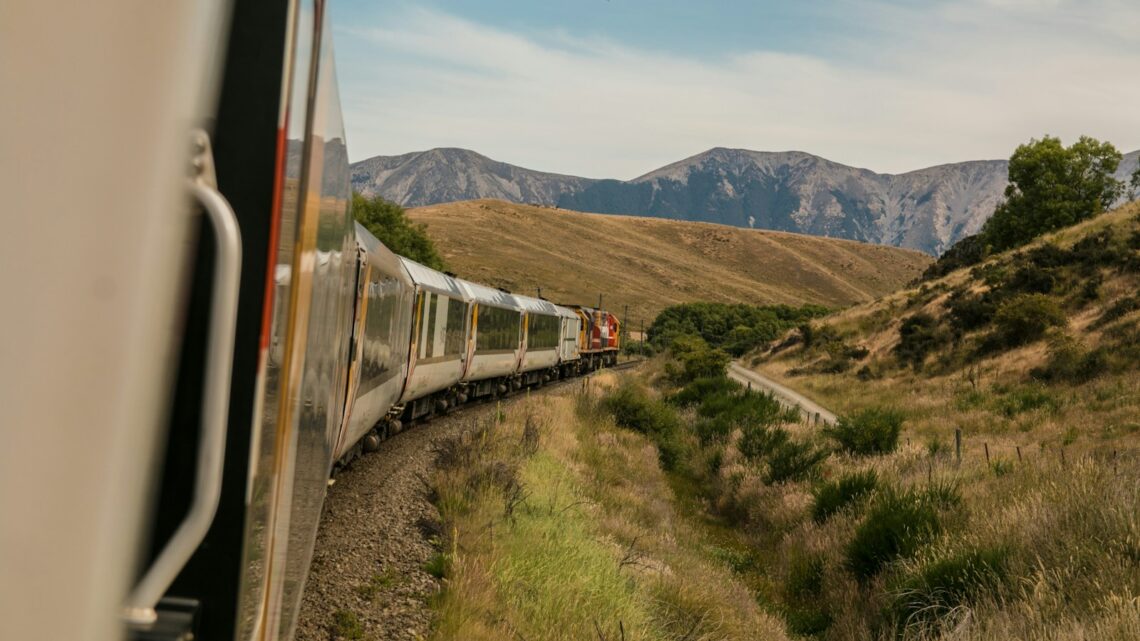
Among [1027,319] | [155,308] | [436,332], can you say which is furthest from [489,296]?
[1027,319]

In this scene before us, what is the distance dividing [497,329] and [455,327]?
4556 millimetres

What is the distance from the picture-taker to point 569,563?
29.8 ft

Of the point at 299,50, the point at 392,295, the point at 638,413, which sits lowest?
the point at 638,413

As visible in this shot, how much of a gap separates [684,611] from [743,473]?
10604mm

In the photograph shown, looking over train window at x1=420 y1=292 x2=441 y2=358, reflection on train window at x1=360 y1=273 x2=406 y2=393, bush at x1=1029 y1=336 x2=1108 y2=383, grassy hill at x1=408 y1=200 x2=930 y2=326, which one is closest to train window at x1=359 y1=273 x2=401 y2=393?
reflection on train window at x1=360 y1=273 x2=406 y2=393

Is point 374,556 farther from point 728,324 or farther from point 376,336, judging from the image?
point 728,324

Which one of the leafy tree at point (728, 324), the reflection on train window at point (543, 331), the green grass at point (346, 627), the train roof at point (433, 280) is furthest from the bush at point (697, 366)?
the leafy tree at point (728, 324)

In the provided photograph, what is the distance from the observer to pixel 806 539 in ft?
46.9

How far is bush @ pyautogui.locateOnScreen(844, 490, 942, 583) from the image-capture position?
11383mm

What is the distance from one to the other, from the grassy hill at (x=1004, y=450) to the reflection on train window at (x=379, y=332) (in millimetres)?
5668

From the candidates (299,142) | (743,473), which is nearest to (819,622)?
(743,473)

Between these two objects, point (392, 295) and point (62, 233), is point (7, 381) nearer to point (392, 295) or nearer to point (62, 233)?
point (62, 233)

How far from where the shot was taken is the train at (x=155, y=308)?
0.89 metres

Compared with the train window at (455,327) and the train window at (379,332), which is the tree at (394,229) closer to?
the train window at (455,327)
